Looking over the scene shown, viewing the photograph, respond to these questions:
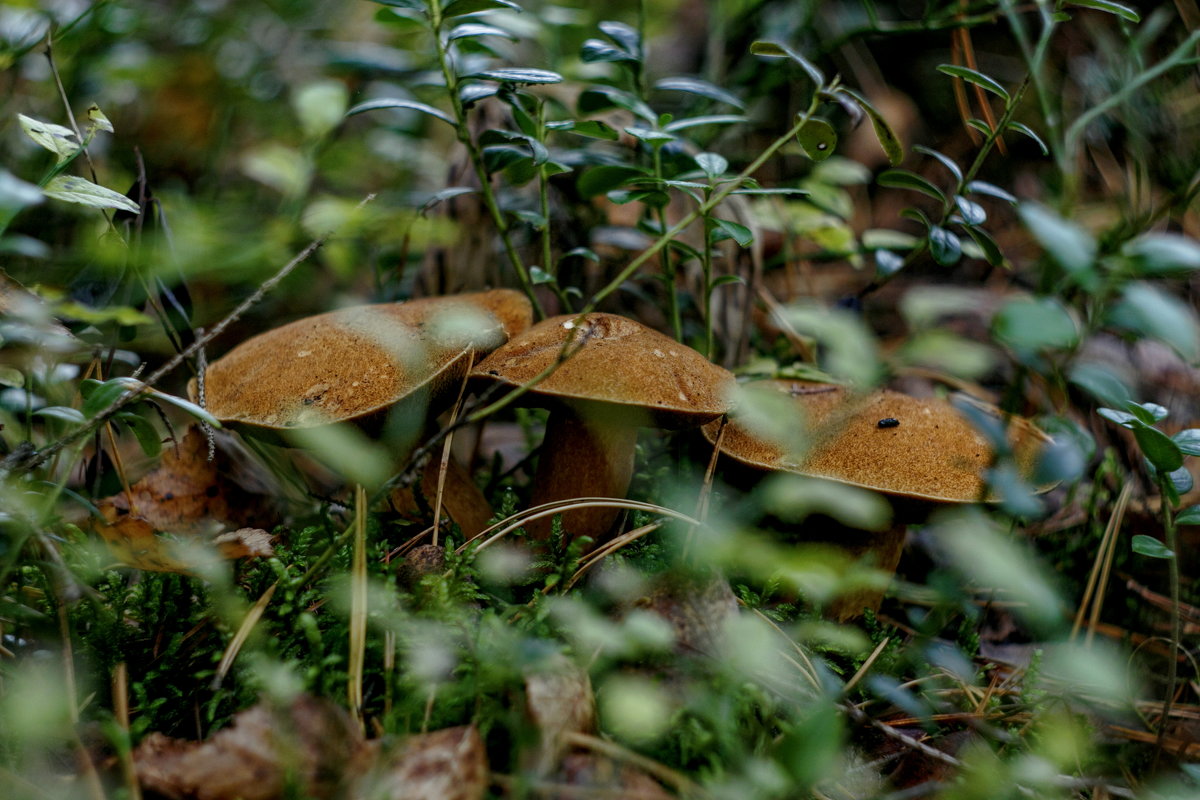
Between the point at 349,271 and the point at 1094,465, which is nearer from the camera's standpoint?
the point at 1094,465

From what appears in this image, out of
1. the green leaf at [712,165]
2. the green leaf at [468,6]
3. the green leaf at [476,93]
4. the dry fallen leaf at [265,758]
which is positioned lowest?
the dry fallen leaf at [265,758]

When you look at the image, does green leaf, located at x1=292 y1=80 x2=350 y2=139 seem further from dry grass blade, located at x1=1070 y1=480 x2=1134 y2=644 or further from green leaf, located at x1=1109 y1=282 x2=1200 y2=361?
dry grass blade, located at x1=1070 y1=480 x2=1134 y2=644

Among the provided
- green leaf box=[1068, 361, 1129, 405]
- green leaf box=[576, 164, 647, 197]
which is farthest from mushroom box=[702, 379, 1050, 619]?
green leaf box=[576, 164, 647, 197]

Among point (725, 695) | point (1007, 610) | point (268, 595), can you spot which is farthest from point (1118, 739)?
point (268, 595)

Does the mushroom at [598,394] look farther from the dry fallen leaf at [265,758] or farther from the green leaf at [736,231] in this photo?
the dry fallen leaf at [265,758]

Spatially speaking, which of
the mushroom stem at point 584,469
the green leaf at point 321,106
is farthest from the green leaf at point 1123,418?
the green leaf at point 321,106

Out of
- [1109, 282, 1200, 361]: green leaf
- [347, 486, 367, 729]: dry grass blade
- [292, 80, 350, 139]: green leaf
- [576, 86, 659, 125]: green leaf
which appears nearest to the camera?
[1109, 282, 1200, 361]: green leaf

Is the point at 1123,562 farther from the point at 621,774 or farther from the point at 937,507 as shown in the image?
the point at 621,774
